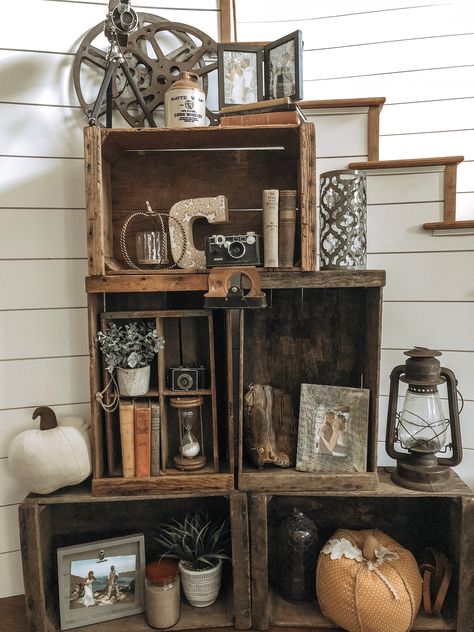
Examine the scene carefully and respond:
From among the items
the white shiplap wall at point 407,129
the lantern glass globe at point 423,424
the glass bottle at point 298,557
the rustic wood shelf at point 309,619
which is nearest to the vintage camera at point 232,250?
the white shiplap wall at point 407,129

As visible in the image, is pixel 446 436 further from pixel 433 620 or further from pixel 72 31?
pixel 72 31

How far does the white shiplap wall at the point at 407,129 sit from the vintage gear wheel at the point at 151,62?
0.27 metres

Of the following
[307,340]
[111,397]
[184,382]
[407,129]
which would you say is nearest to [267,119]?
[407,129]

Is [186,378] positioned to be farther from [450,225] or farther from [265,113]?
[450,225]

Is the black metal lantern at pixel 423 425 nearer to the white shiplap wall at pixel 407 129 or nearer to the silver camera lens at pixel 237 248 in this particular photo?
the white shiplap wall at pixel 407 129

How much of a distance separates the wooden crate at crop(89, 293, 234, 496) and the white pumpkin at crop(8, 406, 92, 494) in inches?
2.0

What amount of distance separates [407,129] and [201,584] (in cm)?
173

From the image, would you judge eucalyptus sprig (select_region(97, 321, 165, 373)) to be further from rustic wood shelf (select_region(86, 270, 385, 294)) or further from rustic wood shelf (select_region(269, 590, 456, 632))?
rustic wood shelf (select_region(269, 590, 456, 632))

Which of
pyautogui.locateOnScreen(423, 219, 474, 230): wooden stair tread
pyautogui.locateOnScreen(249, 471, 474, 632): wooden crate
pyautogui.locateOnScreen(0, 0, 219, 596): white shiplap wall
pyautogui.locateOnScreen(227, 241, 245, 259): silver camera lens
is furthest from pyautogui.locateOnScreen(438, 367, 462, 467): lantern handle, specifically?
pyautogui.locateOnScreen(0, 0, 219, 596): white shiplap wall

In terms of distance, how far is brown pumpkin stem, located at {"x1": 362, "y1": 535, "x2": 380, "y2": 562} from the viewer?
5.05ft

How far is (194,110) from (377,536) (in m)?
1.51

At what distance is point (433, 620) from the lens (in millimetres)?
1591

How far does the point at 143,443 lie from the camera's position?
158 centimetres

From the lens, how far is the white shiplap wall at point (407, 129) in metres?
1.74
